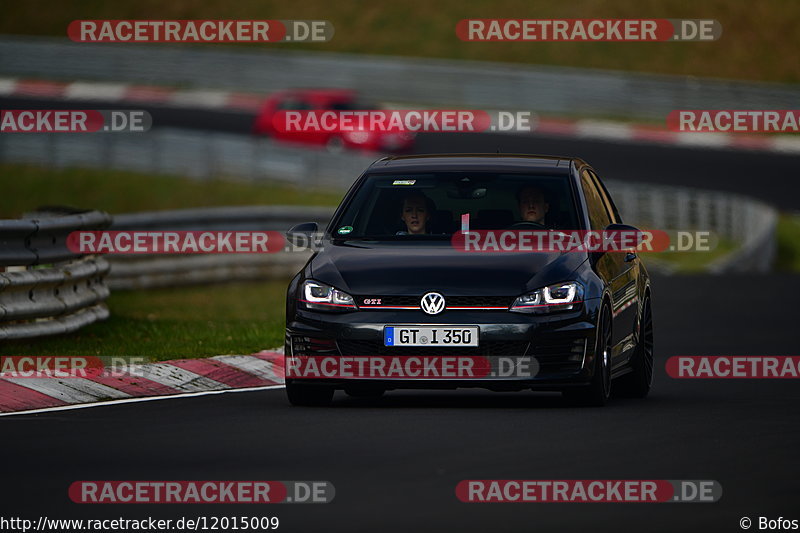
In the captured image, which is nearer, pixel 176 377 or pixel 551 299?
pixel 551 299

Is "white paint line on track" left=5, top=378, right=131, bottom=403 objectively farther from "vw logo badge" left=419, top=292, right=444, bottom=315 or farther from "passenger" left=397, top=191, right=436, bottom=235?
"vw logo badge" left=419, top=292, right=444, bottom=315

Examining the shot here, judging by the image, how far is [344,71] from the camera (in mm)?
54594

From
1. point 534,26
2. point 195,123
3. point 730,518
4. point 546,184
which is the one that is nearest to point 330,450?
point 730,518

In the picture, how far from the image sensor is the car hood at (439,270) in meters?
11.5

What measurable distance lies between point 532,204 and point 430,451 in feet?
10.3

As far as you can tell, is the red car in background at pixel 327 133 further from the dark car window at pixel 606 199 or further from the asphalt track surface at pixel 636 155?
the dark car window at pixel 606 199

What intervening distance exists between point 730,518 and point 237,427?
3676 millimetres

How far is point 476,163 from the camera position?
12.8 meters

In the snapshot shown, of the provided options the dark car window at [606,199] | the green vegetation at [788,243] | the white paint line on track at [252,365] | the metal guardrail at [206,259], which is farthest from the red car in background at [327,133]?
the dark car window at [606,199]

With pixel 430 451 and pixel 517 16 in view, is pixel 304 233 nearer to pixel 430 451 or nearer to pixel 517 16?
pixel 430 451

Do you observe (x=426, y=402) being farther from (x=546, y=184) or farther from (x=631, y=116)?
(x=631, y=116)

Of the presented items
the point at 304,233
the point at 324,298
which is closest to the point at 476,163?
the point at 304,233

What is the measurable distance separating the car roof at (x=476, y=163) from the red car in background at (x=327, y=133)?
3203 cm

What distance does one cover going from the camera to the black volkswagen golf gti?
449 inches
